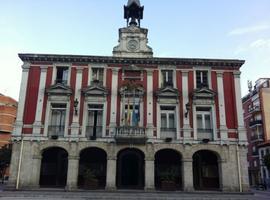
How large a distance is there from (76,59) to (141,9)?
881 centimetres

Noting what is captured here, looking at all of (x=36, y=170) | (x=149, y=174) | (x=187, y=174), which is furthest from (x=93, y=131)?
(x=187, y=174)

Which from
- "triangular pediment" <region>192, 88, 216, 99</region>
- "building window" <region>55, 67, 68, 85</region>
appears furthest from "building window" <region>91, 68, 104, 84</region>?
"triangular pediment" <region>192, 88, 216, 99</region>

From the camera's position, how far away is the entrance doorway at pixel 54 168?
73.2 ft

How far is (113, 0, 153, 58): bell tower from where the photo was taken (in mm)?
24875

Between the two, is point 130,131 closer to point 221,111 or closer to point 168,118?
point 168,118

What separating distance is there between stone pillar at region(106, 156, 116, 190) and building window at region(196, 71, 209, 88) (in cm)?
974

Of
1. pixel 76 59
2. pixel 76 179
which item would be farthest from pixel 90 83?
pixel 76 179

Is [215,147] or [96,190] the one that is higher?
[215,147]

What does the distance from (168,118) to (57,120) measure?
932 centimetres

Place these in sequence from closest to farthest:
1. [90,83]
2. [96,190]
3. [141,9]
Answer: [96,190] → [90,83] → [141,9]

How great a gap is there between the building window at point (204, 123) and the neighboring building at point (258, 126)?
984 inches

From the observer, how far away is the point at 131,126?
2114cm

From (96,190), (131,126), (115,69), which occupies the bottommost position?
(96,190)

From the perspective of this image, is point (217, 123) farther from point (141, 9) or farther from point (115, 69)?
point (141, 9)
